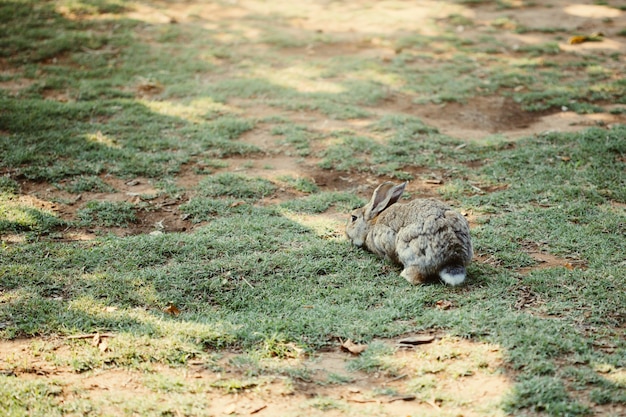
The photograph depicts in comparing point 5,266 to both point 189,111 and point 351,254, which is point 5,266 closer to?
point 351,254

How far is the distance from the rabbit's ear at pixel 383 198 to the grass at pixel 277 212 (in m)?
0.38

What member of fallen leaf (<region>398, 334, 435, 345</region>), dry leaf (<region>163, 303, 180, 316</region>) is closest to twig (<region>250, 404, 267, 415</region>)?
fallen leaf (<region>398, 334, 435, 345</region>)

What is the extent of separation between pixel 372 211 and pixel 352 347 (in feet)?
5.60

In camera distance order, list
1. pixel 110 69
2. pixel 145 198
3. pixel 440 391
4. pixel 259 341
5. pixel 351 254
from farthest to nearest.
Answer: pixel 110 69, pixel 145 198, pixel 351 254, pixel 259 341, pixel 440 391

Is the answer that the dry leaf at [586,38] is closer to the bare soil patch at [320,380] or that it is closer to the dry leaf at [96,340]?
the bare soil patch at [320,380]

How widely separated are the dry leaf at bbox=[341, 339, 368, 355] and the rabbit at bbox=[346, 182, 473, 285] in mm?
953

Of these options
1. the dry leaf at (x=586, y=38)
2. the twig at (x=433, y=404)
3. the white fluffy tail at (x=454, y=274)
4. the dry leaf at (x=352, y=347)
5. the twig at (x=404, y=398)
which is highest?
the dry leaf at (x=586, y=38)

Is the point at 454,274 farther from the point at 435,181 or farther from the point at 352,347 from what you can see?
the point at 435,181

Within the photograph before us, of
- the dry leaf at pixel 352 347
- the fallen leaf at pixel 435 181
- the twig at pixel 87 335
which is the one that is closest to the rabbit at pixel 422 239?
the dry leaf at pixel 352 347

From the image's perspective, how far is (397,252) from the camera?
4.98 meters

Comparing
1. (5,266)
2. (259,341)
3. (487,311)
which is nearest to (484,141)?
(487,311)

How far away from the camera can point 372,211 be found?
545cm

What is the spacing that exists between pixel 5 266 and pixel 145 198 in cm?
176

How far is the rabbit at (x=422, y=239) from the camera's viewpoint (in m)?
4.62
